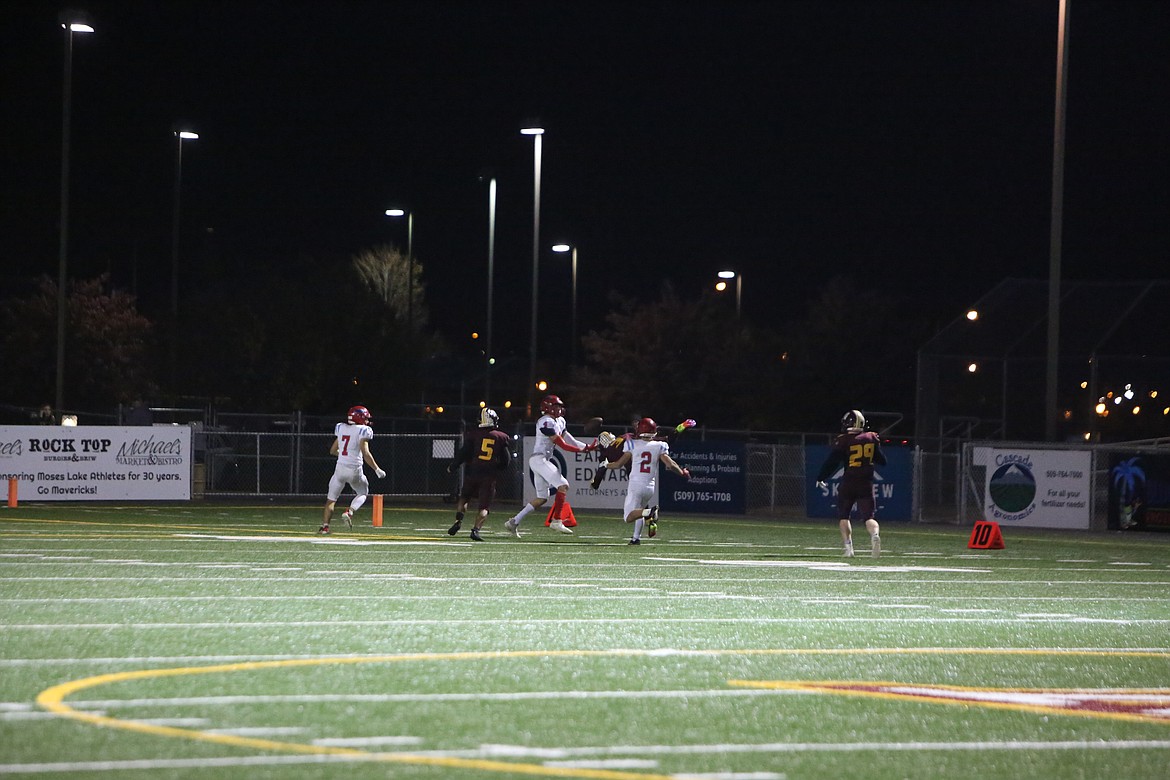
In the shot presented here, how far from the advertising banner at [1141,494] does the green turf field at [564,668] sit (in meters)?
12.1

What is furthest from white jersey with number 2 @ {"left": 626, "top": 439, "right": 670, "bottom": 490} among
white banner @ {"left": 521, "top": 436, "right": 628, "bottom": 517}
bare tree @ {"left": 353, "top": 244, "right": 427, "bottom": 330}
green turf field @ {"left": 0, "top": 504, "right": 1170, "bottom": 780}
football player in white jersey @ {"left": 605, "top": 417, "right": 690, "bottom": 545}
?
bare tree @ {"left": 353, "top": 244, "right": 427, "bottom": 330}

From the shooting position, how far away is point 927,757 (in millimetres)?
7234

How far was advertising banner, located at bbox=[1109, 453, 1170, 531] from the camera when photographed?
104 ft

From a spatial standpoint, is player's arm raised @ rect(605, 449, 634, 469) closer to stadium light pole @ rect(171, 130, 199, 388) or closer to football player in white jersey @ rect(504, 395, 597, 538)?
football player in white jersey @ rect(504, 395, 597, 538)

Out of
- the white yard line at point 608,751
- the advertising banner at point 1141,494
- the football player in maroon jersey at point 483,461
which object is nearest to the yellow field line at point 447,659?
the white yard line at point 608,751

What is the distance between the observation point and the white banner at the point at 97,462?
1268 inches

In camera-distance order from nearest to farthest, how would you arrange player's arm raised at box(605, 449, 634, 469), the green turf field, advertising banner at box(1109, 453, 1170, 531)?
1. the green turf field
2. player's arm raised at box(605, 449, 634, 469)
3. advertising banner at box(1109, 453, 1170, 531)

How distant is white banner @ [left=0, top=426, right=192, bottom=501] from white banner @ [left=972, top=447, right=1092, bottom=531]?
1587cm

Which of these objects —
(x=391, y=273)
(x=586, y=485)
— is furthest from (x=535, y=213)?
(x=391, y=273)

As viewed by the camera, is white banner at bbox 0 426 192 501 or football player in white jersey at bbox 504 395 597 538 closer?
football player in white jersey at bbox 504 395 597 538

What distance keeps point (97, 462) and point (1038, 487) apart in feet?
59.8

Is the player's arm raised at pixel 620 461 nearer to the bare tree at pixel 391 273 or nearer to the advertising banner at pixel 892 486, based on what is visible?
the advertising banner at pixel 892 486

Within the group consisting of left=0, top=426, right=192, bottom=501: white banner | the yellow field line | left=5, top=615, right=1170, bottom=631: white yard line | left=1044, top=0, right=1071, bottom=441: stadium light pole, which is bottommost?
left=5, top=615, right=1170, bottom=631: white yard line

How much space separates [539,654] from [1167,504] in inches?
942
